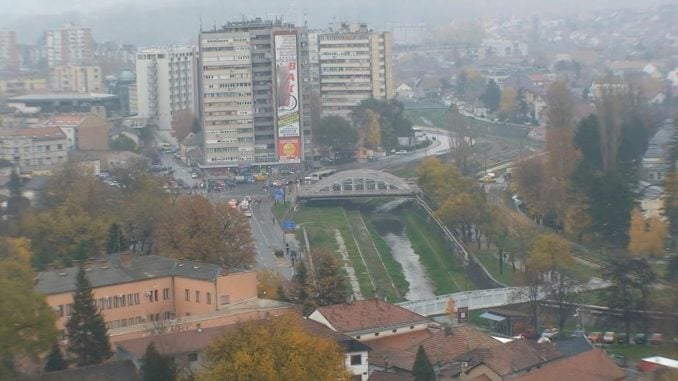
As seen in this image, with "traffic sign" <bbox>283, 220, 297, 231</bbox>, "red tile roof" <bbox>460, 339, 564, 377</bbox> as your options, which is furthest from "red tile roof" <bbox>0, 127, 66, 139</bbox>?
"red tile roof" <bbox>460, 339, 564, 377</bbox>

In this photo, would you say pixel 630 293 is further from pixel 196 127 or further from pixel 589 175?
pixel 196 127

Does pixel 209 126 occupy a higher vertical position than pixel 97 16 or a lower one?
lower

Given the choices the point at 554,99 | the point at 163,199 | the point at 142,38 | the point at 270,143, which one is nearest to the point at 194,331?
the point at 163,199

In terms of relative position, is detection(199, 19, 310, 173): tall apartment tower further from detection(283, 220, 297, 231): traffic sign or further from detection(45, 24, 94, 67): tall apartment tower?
detection(45, 24, 94, 67): tall apartment tower

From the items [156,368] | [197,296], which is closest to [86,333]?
[156,368]

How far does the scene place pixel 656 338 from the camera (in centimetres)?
1112

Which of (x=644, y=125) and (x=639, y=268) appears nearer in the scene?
(x=639, y=268)

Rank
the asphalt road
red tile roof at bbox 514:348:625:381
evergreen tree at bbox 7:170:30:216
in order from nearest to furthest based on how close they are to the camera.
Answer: red tile roof at bbox 514:348:625:381
the asphalt road
evergreen tree at bbox 7:170:30:216

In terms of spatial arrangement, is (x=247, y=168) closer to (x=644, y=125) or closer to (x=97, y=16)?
(x=644, y=125)

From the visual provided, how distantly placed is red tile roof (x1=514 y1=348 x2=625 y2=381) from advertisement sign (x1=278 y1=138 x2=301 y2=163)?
46.7 feet

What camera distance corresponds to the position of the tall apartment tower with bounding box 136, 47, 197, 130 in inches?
1133

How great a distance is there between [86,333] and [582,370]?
3343 millimetres

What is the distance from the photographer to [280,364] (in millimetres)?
7957

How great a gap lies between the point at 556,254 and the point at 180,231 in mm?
3489
